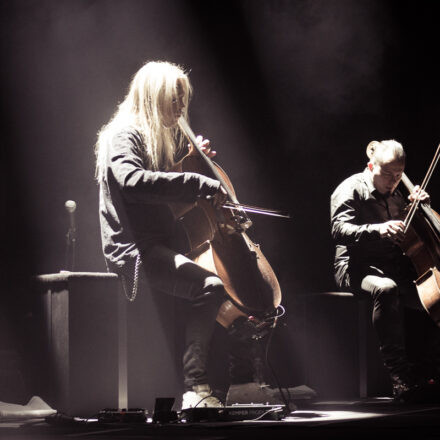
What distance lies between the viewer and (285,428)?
2605mm

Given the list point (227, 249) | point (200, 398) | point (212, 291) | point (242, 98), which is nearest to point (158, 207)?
point (227, 249)

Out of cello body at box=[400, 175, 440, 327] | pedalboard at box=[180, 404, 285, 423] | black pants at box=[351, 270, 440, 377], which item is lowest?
pedalboard at box=[180, 404, 285, 423]

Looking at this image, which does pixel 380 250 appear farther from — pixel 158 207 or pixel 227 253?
pixel 158 207

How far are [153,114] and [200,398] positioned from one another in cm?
110

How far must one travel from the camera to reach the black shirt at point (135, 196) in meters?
3.10

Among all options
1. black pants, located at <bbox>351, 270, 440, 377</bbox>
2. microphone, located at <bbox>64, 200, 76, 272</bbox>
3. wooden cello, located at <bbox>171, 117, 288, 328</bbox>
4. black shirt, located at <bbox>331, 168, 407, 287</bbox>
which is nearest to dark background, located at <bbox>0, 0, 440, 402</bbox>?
microphone, located at <bbox>64, 200, 76, 272</bbox>

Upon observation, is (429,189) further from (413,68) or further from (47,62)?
(47,62)

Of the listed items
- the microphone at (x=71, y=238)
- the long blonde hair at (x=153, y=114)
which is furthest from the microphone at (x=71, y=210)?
the long blonde hair at (x=153, y=114)

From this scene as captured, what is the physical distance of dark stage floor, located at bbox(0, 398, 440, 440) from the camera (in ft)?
7.77

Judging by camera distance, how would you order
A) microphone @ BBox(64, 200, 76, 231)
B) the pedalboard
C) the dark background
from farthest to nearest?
the dark background
microphone @ BBox(64, 200, 76, 231)
the pedalboard

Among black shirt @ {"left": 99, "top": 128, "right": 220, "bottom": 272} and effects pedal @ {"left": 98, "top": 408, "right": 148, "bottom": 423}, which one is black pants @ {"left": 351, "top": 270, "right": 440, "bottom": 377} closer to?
black shirt @ {"left": 99, "top": 128, "right": 220, "bottom": 272}

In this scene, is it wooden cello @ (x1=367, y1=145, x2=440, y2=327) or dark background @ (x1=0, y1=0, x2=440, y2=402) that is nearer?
wooden cello @ (x1=367, y1=145, x2=440, y2=327)

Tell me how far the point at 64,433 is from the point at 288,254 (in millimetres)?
2675

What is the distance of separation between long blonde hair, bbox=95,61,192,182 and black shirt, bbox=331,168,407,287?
0.97m
